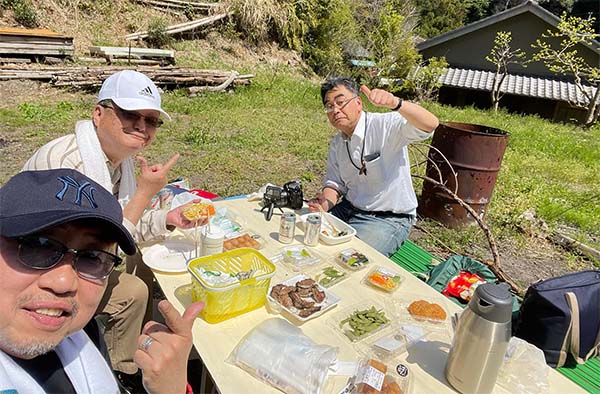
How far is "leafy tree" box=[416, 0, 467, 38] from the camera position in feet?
99.8

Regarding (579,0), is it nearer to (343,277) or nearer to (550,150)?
(550,150)

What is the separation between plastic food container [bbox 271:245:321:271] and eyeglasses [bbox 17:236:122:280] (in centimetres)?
116

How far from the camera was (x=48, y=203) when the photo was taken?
0.86 metres

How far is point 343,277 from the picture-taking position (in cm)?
199

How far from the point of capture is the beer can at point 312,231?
2.27 meters

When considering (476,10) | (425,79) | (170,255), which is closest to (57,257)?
(170,255)

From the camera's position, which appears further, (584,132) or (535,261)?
(584,132)

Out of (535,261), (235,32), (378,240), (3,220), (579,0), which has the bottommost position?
(535,261)

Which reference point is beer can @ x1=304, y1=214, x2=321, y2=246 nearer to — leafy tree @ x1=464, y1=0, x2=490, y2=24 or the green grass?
the green grass

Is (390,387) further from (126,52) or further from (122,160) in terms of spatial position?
(126,52)

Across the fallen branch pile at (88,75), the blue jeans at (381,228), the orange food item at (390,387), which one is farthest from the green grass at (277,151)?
the orange food item at (390,387)

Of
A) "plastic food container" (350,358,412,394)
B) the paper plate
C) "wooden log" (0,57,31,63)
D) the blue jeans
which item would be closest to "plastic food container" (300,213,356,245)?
the blue jeans

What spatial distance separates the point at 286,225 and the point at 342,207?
120cm

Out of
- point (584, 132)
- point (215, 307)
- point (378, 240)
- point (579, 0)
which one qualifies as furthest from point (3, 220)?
point (579, 0)
